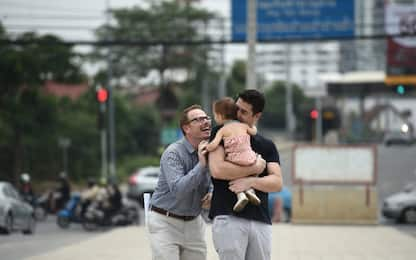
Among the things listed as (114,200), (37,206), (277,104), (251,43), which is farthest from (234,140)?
(277,104)

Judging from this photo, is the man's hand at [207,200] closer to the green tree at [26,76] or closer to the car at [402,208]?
the car at [402,208]

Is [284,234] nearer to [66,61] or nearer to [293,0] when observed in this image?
[293,0]

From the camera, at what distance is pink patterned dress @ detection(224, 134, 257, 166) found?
276 inches

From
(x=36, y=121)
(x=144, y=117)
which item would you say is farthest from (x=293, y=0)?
(x=144, y=117)

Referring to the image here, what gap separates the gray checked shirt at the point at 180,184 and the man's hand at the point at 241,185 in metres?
0.47

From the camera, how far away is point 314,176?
24656 millimetres

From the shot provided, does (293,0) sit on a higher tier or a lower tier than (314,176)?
higher

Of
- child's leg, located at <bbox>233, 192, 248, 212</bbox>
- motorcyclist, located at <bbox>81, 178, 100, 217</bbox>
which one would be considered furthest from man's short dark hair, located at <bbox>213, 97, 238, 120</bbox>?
motorcyclist, located at <bbox>81, 178, 100, 217</bbox>

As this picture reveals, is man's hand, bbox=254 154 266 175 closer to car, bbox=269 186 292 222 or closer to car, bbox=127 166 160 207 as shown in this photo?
car, bbox=269 186 292 222

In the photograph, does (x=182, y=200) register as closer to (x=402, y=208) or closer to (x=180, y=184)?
(x=180, y=184)

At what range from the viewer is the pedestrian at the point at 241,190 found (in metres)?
7.07

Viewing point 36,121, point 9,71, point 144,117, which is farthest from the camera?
point 144,117

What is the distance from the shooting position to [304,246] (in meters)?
16.1

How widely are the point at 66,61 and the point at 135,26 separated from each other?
77.8 feet
